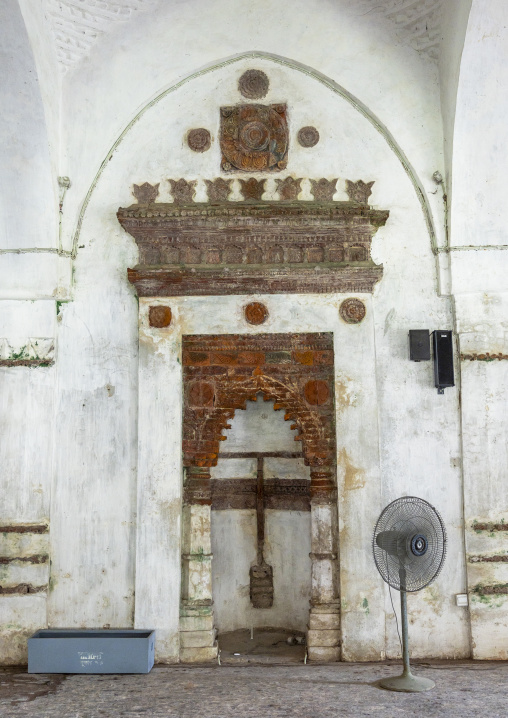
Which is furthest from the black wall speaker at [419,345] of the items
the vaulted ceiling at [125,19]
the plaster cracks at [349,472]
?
the vaulted ceiling at [125,19]

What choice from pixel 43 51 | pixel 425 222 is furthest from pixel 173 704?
pixel 43 51

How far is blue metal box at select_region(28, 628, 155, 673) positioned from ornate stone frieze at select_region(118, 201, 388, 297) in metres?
2.68

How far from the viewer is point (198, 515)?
5.70m

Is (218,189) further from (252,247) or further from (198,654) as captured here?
(198,654)

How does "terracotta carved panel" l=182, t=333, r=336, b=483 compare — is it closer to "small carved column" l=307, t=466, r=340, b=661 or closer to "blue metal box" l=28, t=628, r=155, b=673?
"small carved column" l=307, t=466, r=340, b=661

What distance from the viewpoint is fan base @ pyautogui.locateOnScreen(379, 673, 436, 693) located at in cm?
456

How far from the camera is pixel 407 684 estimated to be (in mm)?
4605

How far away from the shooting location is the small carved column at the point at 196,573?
5484mm

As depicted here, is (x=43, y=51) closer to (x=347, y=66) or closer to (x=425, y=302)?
(x=347, y=66)

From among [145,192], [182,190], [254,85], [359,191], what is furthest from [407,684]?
[254,85]

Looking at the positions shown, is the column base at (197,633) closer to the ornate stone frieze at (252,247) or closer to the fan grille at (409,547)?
the fan grille at (409,547)

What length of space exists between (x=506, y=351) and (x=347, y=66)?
106 inches

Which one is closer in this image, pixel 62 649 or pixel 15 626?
pixel 62 649

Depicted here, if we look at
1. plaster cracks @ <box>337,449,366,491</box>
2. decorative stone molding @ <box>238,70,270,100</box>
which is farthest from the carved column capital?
decorative stone molding @ <box>238,70,270,100</box>
